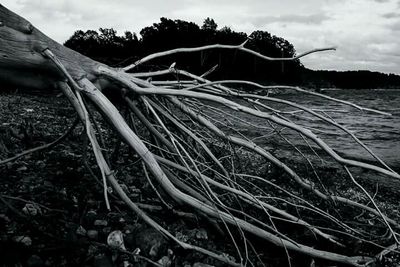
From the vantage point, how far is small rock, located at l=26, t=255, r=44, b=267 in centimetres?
159

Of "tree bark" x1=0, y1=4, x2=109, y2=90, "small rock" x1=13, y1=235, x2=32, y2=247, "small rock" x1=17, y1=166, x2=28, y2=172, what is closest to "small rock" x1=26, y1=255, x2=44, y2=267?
"small rock" x1=13, y1=235, x2=32, y2=247

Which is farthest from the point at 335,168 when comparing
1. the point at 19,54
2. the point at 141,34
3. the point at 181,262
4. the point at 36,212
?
the point at 141,34

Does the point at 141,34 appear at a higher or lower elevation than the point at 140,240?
higher

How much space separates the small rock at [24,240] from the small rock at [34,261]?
136mm

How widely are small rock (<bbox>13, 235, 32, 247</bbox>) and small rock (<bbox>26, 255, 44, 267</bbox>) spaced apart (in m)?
0.14

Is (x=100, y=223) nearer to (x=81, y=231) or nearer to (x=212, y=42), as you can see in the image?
(x=81, y=231)

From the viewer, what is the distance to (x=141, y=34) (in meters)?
33.1

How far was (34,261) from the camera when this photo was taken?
1.61 meters

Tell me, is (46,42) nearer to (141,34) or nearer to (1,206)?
(1,206)

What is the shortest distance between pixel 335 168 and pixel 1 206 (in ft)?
12.0

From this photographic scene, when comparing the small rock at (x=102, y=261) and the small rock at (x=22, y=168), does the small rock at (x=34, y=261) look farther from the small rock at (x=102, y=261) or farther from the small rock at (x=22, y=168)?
the small rock at (x=22, y=168)

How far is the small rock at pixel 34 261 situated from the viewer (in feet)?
5.23

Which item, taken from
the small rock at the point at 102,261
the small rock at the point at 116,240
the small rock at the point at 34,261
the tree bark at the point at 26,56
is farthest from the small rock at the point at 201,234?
the tree bark at the point at 26,56

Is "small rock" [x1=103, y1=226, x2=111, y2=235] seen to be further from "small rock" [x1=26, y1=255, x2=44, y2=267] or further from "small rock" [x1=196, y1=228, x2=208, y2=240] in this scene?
"small rock" [x1=196, y1=228, x2=208, y2=240]
